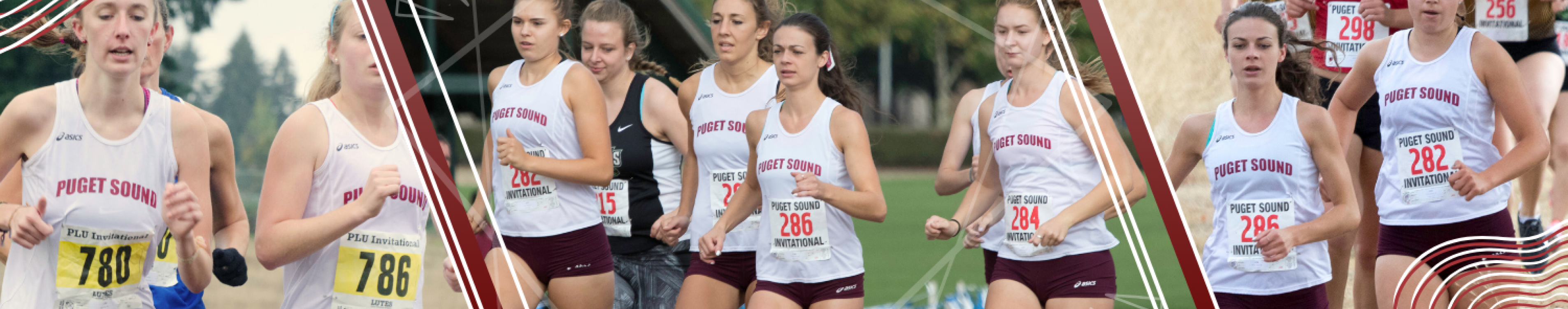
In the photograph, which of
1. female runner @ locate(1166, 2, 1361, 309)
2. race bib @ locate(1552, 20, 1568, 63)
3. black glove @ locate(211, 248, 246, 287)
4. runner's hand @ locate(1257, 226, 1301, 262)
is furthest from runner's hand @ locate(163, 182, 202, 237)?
race bib @ locate(1552, 20, 1568, 63)

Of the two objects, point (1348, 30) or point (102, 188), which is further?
point (1348, 30)

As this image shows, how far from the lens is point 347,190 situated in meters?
2.93

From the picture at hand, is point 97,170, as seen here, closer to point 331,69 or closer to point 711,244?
point 331,69

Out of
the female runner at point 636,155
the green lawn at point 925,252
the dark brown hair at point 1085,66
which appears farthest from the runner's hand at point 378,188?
the dark brown hair at point 1085,66

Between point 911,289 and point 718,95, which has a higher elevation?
point 718,95

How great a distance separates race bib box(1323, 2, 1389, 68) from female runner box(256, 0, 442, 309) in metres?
2.84

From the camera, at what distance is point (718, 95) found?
309cm

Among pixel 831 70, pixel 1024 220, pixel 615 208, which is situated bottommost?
pixel 1024 220

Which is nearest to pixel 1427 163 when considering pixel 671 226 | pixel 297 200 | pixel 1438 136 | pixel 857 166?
pixel 1438 136

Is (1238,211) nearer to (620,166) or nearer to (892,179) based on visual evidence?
(892,179)

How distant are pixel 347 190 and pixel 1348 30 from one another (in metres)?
3.07

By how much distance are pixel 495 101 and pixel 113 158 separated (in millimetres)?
1024

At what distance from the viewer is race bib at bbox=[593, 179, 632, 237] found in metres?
3.31

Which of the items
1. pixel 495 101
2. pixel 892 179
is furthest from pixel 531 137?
pixel 892 179
